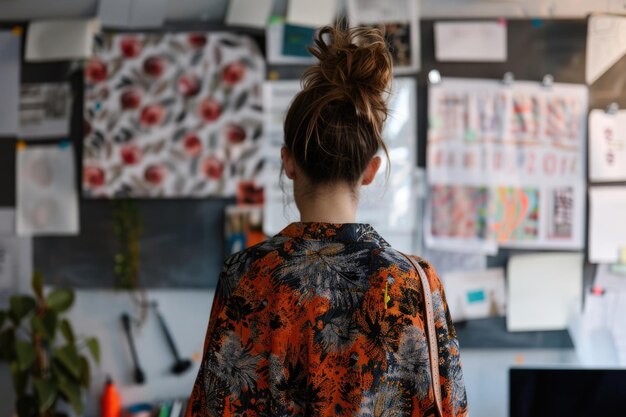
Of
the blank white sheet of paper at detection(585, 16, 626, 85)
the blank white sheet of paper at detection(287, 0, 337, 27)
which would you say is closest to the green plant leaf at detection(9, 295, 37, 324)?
the blank white sheet of paper at detection(287, 0, 337, 27)

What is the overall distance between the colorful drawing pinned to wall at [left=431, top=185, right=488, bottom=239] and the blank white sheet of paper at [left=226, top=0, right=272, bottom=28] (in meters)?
0.77

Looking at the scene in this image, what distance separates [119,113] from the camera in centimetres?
205

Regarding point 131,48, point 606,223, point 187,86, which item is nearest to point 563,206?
point 606,223

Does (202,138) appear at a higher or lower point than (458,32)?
lower

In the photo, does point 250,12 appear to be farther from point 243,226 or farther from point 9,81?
point 9,81

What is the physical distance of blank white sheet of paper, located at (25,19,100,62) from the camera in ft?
6.74

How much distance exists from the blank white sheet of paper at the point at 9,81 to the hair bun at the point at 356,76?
1557 millimetres

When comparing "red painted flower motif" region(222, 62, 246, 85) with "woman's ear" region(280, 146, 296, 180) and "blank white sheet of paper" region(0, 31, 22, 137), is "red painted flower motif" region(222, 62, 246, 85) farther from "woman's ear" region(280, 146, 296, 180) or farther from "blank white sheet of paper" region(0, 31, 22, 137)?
"woman's ear" region(280, 146, 296, 180)

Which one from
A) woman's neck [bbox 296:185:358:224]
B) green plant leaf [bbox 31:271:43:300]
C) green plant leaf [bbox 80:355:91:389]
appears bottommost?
green plant leaf [bbox 80:355:91:389]

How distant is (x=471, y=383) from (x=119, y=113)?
1425 mm

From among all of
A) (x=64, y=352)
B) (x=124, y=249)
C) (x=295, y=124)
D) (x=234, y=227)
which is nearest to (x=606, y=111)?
(x=234, y=227)

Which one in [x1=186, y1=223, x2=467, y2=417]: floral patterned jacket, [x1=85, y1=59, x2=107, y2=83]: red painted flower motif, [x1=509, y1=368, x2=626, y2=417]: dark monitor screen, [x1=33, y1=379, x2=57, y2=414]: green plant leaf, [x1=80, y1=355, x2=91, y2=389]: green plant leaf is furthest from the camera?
[x1=85, y1=59, x2=107, y2=83]: red painted flower motif

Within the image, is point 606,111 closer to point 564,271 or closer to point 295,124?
point 564,271

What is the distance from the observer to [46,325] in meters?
1.91
